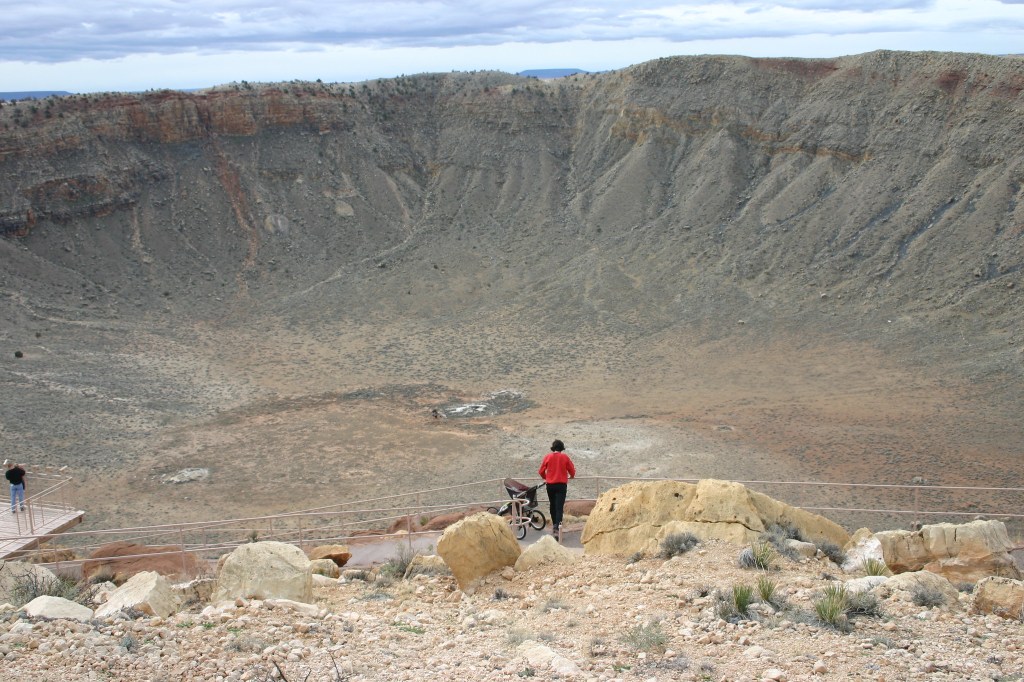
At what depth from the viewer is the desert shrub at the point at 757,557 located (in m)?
11.2

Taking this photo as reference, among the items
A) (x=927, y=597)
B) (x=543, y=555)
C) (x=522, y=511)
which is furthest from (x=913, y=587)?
(x=522, y=511)

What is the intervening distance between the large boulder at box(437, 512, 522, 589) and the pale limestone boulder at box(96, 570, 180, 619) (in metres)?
3.24

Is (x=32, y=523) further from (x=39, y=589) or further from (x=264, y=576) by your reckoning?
(x=264, y=576)

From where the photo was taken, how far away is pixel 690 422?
28.6m

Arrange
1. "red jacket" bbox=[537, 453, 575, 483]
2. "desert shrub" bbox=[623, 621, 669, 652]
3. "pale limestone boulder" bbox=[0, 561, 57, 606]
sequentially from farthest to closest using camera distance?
"red jacket" bbox=[537, 453, 575, 483] < "pale limestone boulder" bbox=[0, 561, 57, 606] < "desert shrub" bbox=[623, 621, 669, 652]

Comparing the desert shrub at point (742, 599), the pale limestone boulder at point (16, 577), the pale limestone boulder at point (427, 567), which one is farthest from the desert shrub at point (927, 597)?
the pale limestone boulder at point (16, 577)

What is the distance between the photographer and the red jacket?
14.8 m

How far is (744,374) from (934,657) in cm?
2496

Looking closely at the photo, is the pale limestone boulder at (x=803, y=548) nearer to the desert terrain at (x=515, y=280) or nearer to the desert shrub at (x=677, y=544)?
the desert shrub at (x=677, y=544)

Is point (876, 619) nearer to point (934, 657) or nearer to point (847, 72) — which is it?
point (934, 657)

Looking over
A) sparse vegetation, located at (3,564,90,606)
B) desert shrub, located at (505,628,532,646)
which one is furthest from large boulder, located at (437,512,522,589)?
sparse vegetation, located at (3,564,90,606)

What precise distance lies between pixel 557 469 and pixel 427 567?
9.92ft

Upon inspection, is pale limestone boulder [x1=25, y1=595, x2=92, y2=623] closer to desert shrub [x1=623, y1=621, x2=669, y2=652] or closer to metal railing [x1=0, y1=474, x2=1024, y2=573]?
desert shrub [x1=623, y1=621, x2=669, y2=652]

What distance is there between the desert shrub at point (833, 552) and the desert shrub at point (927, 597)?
2.40 metres
